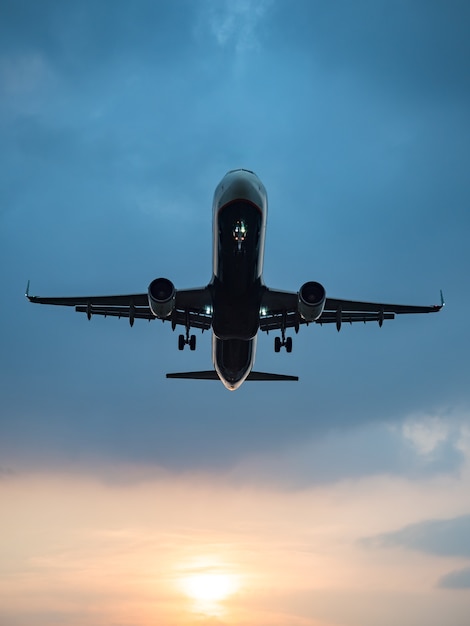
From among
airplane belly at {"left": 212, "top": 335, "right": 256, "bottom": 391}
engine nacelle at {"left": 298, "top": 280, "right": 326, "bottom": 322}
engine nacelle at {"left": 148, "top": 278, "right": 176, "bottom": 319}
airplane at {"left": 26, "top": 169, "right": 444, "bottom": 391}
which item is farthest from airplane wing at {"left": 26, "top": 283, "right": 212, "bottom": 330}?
engine nacelle at {"left": 298, "top": 280, "right": 326, "bottom": 322}

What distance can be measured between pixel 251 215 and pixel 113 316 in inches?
514

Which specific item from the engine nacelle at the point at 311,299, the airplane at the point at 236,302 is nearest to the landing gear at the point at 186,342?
the airplane at the point at 236,302

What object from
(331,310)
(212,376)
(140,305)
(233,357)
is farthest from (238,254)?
(212,376)

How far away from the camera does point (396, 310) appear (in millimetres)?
36281

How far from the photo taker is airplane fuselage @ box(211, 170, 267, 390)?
28.2 m

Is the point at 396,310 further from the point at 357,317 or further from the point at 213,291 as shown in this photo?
the point at 213,291

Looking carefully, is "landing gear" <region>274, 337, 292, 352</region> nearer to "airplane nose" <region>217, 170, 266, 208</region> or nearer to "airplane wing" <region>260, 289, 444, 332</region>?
A: "airplane wing" <region>260, 289, 444, 332</region>

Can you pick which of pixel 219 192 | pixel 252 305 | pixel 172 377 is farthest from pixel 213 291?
pixel 172 377

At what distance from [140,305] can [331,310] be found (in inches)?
362

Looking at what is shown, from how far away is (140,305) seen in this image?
34875mm

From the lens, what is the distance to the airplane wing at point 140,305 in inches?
1294

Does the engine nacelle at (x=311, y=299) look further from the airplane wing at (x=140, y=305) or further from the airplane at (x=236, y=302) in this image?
the airplane wing at (x=140, y=305)

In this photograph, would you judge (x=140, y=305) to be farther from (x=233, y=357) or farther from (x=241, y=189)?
(x=241, y=189)

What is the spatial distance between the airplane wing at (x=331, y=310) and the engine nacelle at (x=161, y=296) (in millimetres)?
4593
